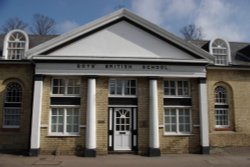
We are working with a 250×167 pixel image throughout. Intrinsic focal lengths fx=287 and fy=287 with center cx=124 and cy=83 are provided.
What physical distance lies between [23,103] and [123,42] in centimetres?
682

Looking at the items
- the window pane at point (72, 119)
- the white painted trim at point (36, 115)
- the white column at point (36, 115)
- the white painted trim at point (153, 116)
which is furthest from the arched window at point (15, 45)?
the white painted trim at point (153, 116)

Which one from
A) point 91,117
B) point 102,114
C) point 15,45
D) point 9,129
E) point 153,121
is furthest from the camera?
point 15,45

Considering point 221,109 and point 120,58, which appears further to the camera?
point 221,109

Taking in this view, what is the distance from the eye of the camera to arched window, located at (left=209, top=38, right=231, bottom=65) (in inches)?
730

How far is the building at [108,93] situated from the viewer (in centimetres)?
1542

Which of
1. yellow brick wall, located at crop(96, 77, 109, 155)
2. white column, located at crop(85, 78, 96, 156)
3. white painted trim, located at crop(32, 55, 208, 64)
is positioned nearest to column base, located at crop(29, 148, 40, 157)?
white column, located at crop(85, 78, 96, 156)

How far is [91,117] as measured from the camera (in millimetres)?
15234

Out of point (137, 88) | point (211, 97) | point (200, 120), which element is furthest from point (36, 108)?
point (211, 97)

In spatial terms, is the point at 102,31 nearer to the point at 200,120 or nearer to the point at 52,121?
the point at 52,121

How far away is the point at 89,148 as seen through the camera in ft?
49.0

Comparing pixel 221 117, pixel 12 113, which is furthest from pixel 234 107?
pixel 12 113

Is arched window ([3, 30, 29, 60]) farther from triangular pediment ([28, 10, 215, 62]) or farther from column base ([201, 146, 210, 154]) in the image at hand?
column base ([201, 146, 210, 154])

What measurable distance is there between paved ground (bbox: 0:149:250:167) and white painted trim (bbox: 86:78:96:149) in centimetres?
89

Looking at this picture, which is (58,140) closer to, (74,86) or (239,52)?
(74,86)
